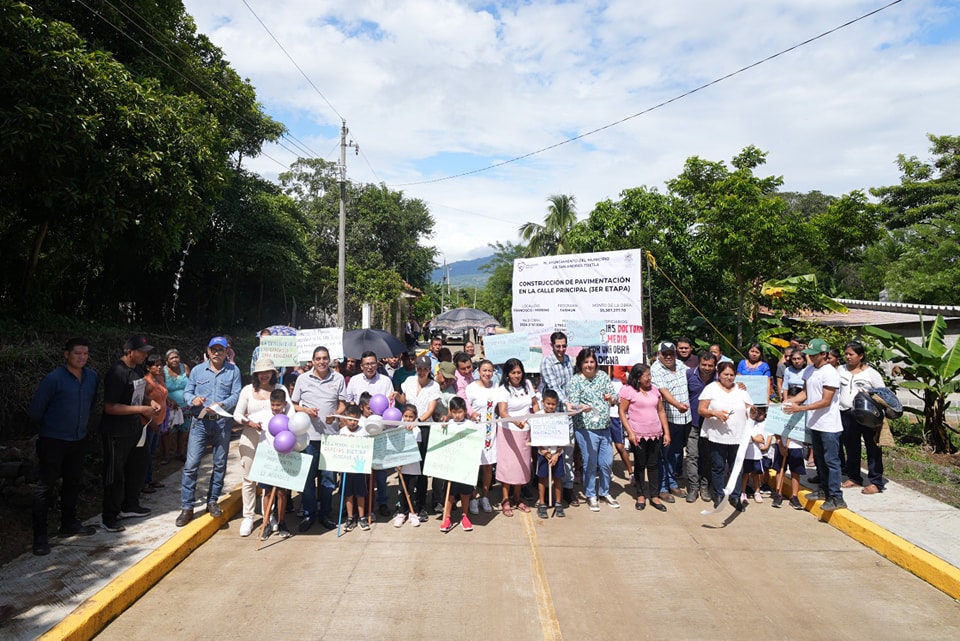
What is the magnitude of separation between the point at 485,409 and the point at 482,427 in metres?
0.30

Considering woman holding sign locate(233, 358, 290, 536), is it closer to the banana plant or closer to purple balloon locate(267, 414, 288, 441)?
purple balloon locate(267, 414, 288, 441)

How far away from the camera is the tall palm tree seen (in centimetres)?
3828

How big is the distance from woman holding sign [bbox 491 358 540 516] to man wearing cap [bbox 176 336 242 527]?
8.94ft

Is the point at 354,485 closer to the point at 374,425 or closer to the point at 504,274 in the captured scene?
the point at 374,425

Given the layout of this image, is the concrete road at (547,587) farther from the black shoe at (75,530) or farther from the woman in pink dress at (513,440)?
the black shoe at (75,530)

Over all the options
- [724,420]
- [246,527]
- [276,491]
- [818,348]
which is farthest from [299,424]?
[818,348]

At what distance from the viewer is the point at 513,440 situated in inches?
247

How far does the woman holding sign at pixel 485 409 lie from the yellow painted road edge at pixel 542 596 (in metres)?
0.78

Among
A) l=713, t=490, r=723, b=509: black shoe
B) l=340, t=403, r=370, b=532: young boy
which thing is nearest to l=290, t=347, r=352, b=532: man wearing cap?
l=340, t=403, r=370, b=532: young boy

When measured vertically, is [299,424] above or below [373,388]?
below

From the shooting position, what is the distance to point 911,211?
28.2 meters

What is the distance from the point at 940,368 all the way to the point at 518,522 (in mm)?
6971

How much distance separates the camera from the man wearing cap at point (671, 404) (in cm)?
668

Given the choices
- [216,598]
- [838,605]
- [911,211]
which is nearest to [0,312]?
[216,598]
